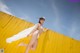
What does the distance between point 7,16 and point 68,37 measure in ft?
3.79

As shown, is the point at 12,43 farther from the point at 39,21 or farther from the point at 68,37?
the point at 68,37

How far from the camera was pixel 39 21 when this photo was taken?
295 centimetres

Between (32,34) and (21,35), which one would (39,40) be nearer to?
(32,34)

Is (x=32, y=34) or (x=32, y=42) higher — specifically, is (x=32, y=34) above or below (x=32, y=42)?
above

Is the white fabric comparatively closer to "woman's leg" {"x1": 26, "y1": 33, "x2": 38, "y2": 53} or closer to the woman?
the woman

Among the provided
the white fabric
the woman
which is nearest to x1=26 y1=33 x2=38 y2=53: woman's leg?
the woman

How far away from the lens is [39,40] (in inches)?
113

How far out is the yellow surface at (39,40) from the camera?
259 centimetres

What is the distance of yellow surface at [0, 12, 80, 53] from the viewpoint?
259 cm

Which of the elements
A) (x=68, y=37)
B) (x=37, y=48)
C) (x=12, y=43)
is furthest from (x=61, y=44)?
(x=12, y=43)

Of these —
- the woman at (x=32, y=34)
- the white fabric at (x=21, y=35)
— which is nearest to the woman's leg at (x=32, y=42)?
the woman at (x=32, y=34)

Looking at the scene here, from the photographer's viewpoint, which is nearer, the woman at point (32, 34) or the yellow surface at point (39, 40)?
the yellow surface at point (39, 40)

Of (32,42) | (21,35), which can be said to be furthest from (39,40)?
(21,35)

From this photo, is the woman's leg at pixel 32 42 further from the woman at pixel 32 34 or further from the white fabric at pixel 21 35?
the white fabric at pixel 21 35
